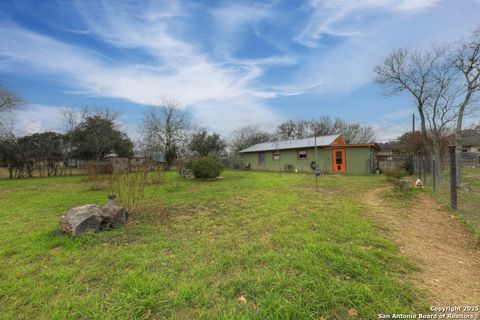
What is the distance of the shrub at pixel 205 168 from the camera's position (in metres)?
11.9

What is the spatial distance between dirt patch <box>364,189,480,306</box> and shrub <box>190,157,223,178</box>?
8560 mm

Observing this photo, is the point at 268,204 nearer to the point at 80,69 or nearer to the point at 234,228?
the point at 234,228

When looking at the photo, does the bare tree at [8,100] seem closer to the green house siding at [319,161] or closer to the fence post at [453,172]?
the green house siding at [319,161]

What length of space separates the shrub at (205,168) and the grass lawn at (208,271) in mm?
7635

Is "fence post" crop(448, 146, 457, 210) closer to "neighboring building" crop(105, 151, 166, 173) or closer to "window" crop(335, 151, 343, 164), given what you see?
"neighboring building" crop(105, 151, 166, 173)

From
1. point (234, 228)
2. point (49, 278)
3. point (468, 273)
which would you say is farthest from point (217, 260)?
point (468, 273)

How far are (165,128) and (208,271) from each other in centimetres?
2285

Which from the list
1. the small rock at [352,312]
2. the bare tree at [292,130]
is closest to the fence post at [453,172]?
the small rock at [352,312]

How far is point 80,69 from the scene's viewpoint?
9.16 meters

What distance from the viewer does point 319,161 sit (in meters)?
17.1

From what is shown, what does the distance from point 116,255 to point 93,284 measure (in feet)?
2.10

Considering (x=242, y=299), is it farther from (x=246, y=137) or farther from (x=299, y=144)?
(x=246, y=137)

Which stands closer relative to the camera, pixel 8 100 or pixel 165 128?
pixel 8 100

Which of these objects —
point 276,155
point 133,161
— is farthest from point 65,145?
point 276,155
